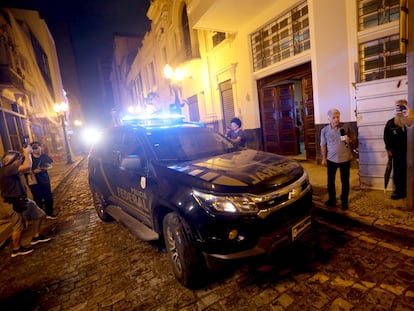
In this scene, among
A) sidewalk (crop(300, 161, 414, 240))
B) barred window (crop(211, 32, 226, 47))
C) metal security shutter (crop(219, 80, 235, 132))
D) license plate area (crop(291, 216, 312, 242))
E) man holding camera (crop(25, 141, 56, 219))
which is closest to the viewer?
license plate area (crop(291, 216, 312, 242))

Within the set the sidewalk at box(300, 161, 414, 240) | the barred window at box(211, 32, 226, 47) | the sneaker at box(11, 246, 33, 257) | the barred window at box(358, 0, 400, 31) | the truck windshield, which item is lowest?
the sneaker at box(11, 246, 33, 257)

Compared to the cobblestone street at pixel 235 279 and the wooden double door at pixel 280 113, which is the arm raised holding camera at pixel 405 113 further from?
the wooden double door at pixel 280 113

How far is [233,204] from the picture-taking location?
233 cm

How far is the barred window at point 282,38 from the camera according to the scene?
7.17 metres

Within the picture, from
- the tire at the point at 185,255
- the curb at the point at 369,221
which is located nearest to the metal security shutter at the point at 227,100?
the curb at the point at 369,221

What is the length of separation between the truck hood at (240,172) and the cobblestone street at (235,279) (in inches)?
31.9

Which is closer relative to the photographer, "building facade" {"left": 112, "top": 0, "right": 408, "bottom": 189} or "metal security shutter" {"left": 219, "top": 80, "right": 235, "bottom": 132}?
"building facade" {"left": 112, "top": 0, "right": 408, "bottom": 189}

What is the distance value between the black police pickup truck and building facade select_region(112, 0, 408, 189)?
2994 millimetres

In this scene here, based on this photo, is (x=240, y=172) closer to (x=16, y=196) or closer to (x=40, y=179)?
(x=16, y=196)

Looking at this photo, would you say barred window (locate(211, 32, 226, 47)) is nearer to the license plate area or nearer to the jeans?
the jeans

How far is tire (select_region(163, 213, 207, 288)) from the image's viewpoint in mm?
2480

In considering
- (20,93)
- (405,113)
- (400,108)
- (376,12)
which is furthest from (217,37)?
(20,93)

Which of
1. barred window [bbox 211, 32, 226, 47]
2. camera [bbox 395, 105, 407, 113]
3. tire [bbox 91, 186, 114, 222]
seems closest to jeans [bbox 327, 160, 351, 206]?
camera [bbox 395, 105, 407, 113]

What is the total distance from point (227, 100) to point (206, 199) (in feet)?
31.0
